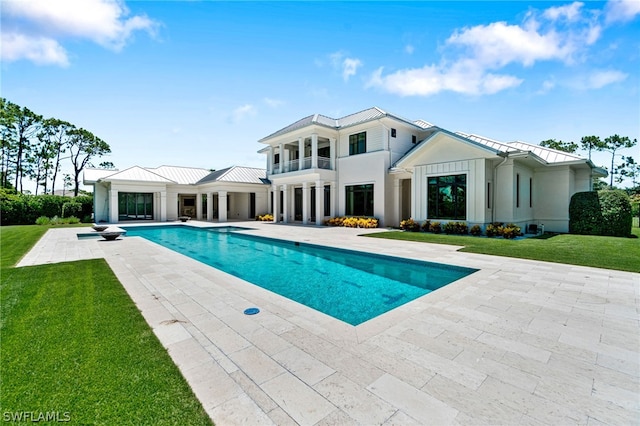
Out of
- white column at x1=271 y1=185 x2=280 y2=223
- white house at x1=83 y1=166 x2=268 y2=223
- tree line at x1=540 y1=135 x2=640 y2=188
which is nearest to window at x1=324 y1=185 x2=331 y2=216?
white column at x1=271 y1=185 x2=280 y2=223

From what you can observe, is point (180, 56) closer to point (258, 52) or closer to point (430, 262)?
point (258, 52)

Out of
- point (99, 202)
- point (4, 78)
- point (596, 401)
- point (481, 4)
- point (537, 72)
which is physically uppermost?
point (481, 4)

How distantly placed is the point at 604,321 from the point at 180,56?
13.5 meters

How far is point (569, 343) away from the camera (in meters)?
3.50

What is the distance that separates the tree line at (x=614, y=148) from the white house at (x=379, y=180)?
88.6 feet

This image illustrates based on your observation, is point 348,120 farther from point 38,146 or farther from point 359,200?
point 38,146

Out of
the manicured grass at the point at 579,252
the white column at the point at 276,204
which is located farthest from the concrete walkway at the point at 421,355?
the white column at the point at 276,204

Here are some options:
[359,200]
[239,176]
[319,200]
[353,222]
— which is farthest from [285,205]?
[353,222]

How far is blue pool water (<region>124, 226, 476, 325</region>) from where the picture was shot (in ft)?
19.7

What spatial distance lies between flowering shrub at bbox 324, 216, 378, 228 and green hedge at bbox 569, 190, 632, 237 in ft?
33.2

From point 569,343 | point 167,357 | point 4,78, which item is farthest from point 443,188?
point 4,78

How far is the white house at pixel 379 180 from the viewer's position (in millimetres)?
14281

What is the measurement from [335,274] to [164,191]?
2295cm

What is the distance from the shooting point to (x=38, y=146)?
119ft
